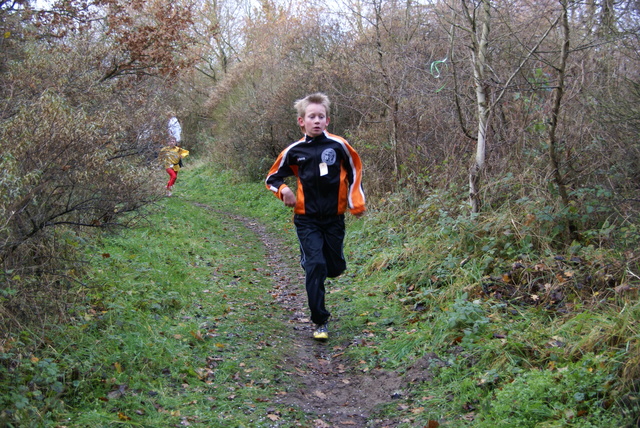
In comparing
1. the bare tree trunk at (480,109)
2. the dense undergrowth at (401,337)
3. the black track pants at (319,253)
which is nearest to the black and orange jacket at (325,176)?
the black track pants at (319,253)

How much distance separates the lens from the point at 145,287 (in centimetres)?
602

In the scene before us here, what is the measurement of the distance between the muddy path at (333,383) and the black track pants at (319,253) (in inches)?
14.3

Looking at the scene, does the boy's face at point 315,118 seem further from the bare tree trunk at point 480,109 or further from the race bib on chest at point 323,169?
the bare tree trunk at point 480,109

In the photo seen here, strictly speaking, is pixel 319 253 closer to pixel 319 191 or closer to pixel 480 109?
pixel 319 191

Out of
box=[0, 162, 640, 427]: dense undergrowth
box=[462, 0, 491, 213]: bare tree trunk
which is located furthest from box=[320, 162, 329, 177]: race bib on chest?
box=[462, 0, 491, 213]: bare tree trunk

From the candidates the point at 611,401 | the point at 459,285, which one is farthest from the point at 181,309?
the point at 611,401

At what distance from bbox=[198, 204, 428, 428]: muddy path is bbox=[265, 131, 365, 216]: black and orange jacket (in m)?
1.30

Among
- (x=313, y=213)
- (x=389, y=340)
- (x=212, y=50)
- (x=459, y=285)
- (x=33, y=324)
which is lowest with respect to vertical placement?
(x=389, y=340)

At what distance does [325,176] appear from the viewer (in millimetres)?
5527

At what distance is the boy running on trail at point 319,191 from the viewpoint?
18.1 ft

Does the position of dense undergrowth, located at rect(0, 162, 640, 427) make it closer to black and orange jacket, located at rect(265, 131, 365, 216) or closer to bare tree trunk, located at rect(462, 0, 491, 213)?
bare tree trunk, located at rect(462, 0, 491, 213)

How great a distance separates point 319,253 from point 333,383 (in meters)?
1.35

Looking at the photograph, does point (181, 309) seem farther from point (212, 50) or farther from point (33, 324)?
point (212, 50)

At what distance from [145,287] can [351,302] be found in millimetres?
2341
